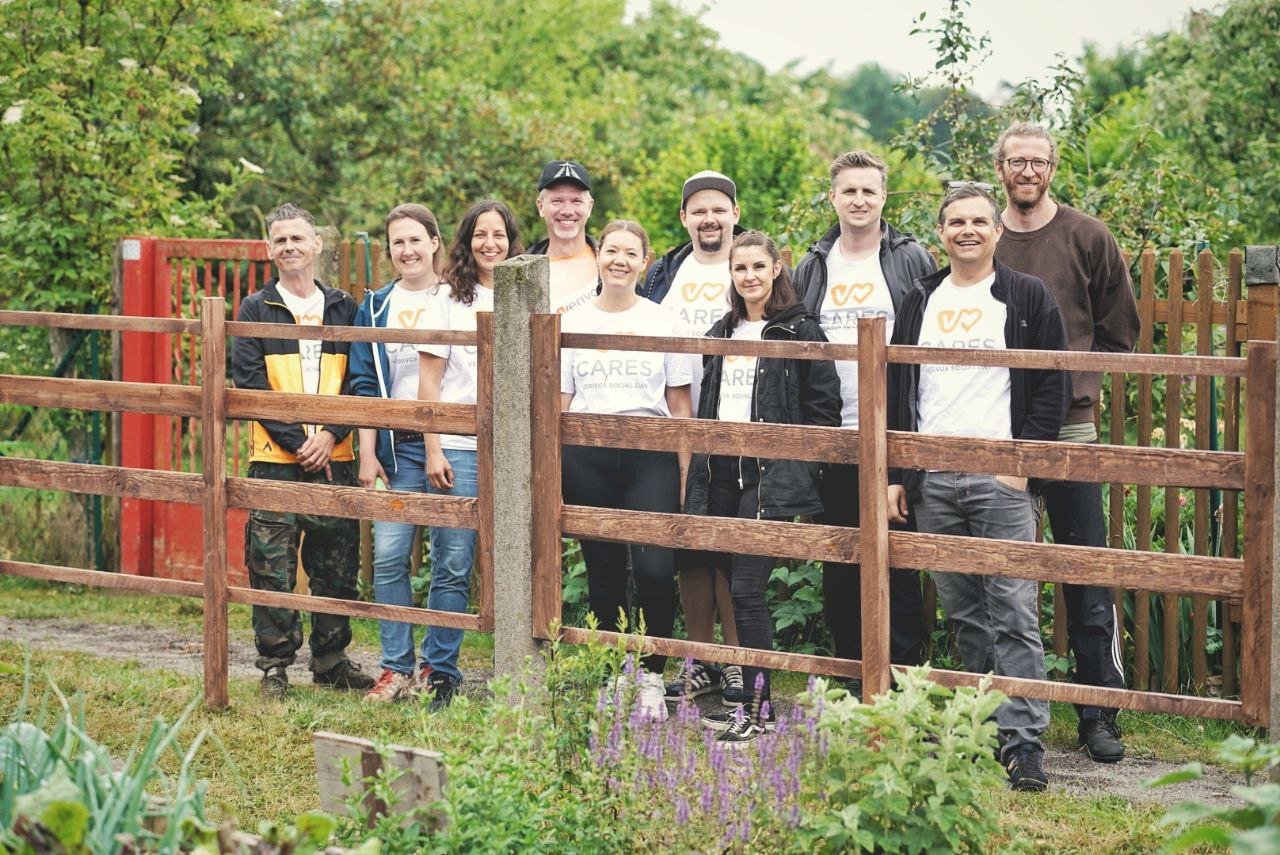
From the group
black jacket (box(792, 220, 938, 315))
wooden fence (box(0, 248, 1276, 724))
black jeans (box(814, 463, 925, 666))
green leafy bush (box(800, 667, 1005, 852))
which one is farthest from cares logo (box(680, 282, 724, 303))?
green leafy bush (box(800, 667, 1005, 852))

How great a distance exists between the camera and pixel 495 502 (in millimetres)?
5234

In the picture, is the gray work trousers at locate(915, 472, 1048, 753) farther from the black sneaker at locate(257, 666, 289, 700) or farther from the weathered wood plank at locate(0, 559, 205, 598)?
the weathered wood plank at locate(0, 559, 205, 598)

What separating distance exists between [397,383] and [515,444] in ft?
3.92

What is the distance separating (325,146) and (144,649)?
9.44m

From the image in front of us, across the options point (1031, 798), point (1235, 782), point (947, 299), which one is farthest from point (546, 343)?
point (1235, 782)

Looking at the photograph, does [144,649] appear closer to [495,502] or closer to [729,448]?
[495,502]

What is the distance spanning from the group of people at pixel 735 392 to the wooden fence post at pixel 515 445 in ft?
1.47

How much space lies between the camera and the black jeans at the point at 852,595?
5426 mm

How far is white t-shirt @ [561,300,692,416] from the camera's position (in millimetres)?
5613

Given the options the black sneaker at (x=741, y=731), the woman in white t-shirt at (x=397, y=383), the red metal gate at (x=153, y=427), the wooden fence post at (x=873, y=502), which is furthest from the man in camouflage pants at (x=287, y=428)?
the wooden fence post at (x=873, y=502)

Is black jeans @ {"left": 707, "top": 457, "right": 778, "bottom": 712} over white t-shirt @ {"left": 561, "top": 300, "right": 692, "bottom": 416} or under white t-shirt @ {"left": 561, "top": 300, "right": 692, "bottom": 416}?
under

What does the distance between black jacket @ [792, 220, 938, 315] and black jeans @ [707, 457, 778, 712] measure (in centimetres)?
65

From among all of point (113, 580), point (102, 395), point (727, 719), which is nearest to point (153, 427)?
point (102, 395)

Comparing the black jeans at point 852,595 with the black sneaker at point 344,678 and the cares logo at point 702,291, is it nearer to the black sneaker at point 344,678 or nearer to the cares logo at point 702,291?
the cares logo at point 702,291
